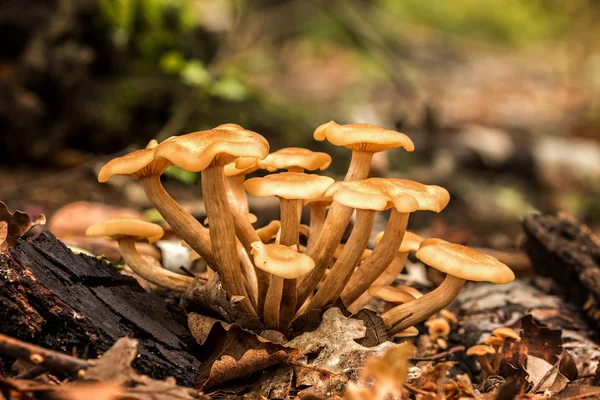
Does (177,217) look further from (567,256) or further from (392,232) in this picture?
(567,256)

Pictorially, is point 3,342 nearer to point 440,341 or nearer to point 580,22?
point 440,341

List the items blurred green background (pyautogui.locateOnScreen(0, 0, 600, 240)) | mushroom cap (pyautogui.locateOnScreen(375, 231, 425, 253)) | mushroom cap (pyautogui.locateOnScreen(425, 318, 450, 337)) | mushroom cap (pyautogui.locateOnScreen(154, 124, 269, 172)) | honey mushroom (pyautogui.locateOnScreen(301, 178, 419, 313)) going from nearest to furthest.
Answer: mushroom cap (pyautogui.locateOnScreen(154, 124, 269, 172))
honey mushroom (pyautogui.locateOnScreen(301, 178, 419, 313))
mushroom cap (pyautogui.locateOnScreen(375, 231, 425, 253))
mushroom cap (pyautogui.locateOnScreen(425, 318, 450, 337))
blurred green background (pyautogui.locateOnScreen(0, 0, 600, 240))

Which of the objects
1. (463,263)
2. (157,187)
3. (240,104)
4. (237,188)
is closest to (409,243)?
(463,263)

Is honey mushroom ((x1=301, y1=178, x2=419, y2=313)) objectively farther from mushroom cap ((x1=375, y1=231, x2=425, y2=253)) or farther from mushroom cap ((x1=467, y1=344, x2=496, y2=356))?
mushroom cap ((x1=467, y1=344, x2=496, y2=356))

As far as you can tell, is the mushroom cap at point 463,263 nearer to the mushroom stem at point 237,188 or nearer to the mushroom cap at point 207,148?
the mushroom cap at point 207,148

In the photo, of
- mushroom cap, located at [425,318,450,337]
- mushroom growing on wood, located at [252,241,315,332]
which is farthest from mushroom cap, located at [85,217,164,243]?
mushroom cap, located at [425,318,450,337]

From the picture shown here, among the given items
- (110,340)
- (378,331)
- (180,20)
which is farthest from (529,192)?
(110,340)

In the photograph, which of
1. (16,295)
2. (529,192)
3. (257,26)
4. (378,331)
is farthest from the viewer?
(257,26)
